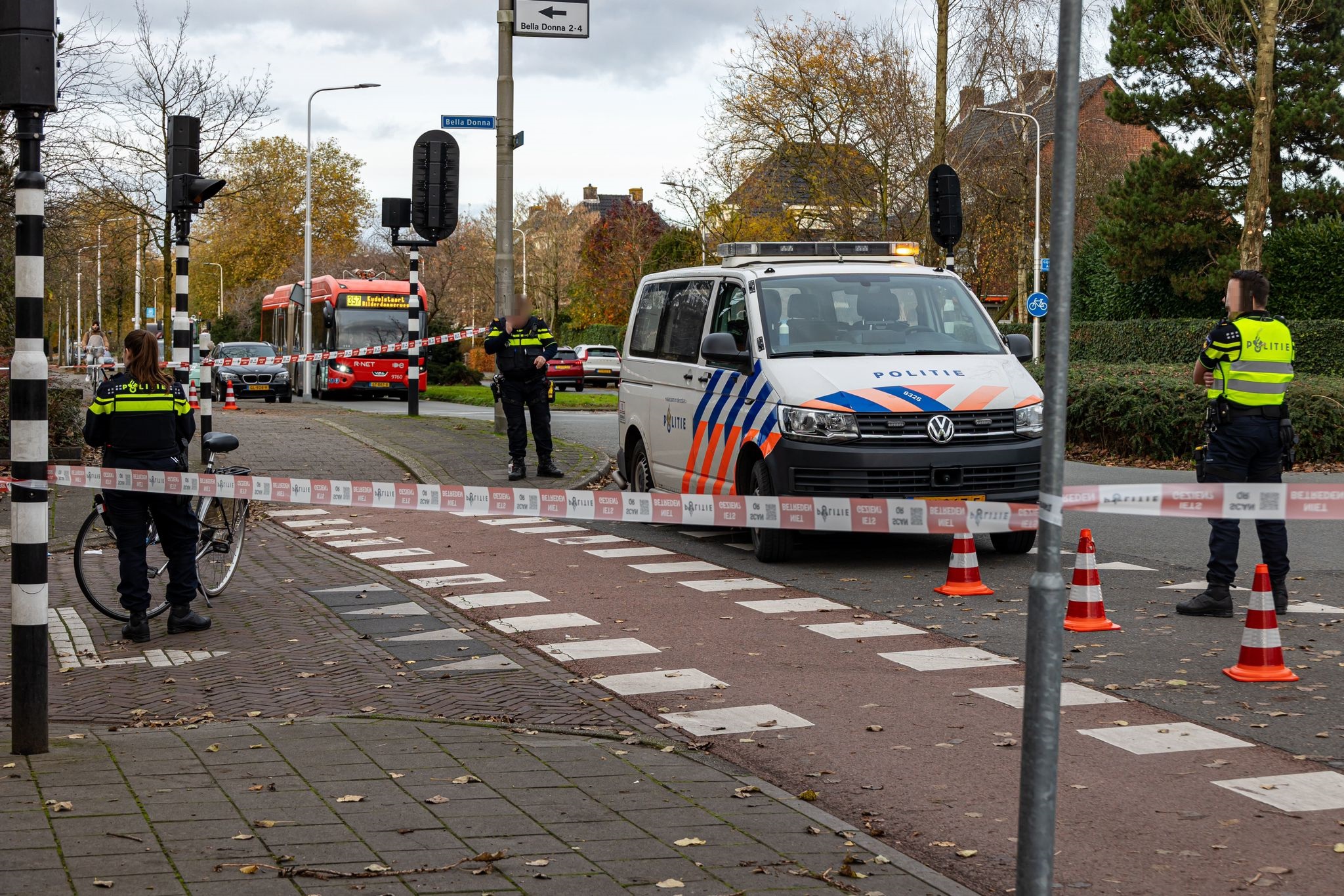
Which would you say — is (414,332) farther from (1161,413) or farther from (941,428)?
(941,428)

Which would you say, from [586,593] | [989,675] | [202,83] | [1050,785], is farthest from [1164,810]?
[202,83]

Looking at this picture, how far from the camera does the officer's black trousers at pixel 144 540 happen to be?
8242 millimetres

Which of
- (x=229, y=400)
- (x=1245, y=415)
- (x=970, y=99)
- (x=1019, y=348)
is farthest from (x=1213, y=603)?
(x=970, y=99)

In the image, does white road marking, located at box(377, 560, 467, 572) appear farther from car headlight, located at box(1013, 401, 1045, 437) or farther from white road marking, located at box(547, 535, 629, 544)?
car headlight, located at box(1013, 401, 1045, 437)

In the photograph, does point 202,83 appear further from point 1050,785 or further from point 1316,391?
point 1050,785

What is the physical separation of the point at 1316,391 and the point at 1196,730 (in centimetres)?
1251

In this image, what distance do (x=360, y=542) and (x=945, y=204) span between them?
30.5 ft

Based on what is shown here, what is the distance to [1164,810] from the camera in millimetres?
4965

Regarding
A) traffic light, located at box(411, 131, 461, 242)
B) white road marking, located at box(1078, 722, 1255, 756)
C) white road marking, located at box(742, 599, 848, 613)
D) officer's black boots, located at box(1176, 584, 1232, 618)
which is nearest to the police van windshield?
white road marking, located at box(742, 599, 848, 613)

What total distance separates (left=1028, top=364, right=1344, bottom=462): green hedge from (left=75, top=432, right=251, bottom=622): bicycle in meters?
9.45

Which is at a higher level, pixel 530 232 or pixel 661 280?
pixel 530 232

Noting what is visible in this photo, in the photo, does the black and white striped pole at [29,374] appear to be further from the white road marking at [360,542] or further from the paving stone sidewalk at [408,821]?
the white road marking at [360,542]

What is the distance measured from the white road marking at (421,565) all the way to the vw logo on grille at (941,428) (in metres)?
3.36

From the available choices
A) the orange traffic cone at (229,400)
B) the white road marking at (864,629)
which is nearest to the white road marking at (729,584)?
the white road marking at (864,629)
